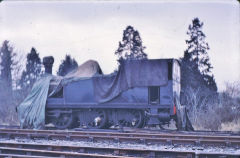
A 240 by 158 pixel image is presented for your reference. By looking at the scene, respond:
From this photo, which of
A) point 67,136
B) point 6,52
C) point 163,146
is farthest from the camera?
point 6,52

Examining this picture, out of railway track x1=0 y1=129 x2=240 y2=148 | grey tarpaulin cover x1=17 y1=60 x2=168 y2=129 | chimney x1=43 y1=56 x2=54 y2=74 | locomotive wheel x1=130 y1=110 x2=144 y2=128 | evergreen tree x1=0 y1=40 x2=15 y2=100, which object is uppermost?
evergreen tree x1=0 y1=40 x2=15 y2=100

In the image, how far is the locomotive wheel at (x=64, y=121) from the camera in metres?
13.9

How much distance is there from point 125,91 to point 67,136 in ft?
12.2

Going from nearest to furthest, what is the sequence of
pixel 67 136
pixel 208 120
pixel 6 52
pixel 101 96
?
pixel 67 136 → pixel 101 96 → pixel 208 120 → pixel 6 52

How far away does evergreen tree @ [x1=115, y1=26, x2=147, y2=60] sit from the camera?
30.8m

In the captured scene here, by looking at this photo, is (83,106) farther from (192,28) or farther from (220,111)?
(192,28)

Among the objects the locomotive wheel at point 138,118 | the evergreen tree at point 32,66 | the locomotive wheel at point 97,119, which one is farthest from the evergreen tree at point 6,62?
the locomotive wheel at point 138,118

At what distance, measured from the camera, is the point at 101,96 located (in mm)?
13180

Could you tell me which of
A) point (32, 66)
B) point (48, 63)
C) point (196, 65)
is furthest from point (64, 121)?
point (32, 66)

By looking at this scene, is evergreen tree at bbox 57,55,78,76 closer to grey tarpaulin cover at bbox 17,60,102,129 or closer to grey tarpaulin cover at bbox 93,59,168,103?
grey tarpaulin cover at bbox 17,60,102,129

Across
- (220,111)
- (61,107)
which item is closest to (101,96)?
(61,107)

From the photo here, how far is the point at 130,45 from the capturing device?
31.2 m

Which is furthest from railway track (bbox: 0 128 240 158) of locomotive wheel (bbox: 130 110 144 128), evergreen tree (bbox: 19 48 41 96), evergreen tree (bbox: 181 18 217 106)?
evergreen tree (bbox: 19 48 41 96)

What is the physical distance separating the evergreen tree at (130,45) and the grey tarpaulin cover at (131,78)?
58.0ft
